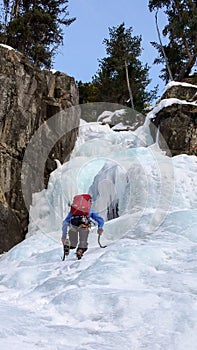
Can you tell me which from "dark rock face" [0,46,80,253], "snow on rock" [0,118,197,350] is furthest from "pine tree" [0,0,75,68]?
"snow on rock" [0,118,197,350]

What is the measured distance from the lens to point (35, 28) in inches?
640

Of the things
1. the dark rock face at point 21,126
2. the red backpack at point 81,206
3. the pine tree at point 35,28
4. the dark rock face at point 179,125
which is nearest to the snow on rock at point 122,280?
the red backpack at point 81,206

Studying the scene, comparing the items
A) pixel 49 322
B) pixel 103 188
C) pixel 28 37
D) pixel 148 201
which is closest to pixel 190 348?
pixel 49 322

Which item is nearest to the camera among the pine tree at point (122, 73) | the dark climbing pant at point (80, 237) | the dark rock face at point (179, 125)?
the dark climbing pant at point (80, 237)

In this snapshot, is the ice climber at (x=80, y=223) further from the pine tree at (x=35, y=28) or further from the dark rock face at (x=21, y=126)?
the pine tree at (x=35, y=28)

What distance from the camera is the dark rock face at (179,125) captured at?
41.9 ft

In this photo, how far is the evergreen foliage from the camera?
20.3 m

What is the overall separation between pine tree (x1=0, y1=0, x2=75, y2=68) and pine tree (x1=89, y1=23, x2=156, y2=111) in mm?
3774

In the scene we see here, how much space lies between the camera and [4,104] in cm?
1167

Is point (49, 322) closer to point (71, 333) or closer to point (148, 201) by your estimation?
point (71, 333)

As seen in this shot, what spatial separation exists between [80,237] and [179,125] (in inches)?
342

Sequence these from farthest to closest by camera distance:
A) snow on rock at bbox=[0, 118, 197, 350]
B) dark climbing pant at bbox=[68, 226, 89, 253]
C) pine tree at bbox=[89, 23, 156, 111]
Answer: pine tree at bbox=[89, 23, 156, 111] → dark climbing pant at bbox=[68, 226, 89, 253] → snow on rock at bbox=[0, 118, 197, 350]

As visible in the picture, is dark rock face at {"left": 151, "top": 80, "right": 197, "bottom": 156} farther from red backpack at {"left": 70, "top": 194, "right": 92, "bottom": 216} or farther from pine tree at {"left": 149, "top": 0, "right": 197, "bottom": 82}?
red backpack at {"left": 70, "top": 194, "right": 92, "bottom": 216}

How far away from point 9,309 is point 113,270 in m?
1.53
